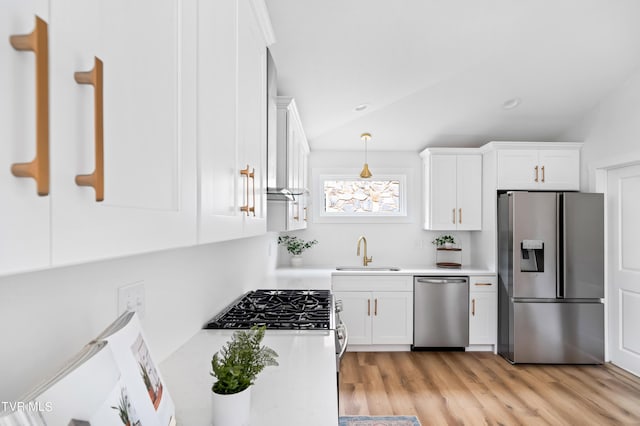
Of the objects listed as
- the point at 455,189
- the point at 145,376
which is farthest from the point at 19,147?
the point at 455,189

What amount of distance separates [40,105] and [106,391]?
0.48 m

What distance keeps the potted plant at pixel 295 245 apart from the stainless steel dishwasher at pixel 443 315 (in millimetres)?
1419

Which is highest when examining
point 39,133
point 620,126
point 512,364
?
point 620,126

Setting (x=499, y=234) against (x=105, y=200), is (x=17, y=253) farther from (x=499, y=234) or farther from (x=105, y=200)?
(x=499, y=234)

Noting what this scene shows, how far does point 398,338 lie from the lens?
13.6ft

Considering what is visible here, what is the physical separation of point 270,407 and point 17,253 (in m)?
A: 0.82

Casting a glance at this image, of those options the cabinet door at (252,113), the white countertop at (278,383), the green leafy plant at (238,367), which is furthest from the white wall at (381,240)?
the green leafy plant at (238,367)

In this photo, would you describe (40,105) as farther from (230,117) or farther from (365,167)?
(365,167)

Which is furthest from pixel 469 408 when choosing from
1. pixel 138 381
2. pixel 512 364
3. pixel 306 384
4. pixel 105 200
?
pixel 105 200

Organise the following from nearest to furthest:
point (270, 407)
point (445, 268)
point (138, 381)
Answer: point (138, 381) → point (270, 407) → point (445, 268)

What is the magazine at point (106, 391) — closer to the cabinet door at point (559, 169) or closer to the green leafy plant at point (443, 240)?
the green leafy plant at point (443, 240)

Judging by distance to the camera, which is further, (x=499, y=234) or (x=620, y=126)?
(x=499, y=234)

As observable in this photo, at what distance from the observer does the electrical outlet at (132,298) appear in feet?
3.52

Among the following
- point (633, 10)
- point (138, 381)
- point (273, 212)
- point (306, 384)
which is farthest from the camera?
point (633, 10)
